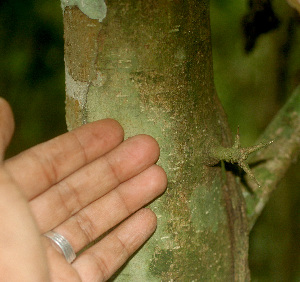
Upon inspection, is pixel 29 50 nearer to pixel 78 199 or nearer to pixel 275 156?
pixel 78 199

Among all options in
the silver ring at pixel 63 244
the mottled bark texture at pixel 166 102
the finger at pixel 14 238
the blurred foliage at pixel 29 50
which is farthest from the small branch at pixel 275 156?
the blurred foliage at pixel 29 50

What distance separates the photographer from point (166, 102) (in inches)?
32.3

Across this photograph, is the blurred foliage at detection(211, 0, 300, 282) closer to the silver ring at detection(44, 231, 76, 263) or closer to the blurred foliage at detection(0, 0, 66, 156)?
the blurred foliage at detection(0, 0, 66, 156)

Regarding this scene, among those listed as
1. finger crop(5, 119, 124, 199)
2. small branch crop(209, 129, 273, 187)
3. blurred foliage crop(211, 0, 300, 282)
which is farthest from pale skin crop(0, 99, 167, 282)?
blurred foliage crop(211, 0, 300, 282)

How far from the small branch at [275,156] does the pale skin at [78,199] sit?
1.16 feet

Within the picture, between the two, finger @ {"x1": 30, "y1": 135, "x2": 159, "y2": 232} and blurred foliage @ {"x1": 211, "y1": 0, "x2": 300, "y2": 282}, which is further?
blurred foliage @ {"x1": 211, "y1": 0, "x2": 300, "y2": 282}

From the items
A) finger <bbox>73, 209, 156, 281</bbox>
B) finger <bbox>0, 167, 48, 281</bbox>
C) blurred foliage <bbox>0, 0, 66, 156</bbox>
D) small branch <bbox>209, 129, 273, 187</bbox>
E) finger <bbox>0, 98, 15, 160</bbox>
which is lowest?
finger <bbox>73, 209, 156, 281</bbox>

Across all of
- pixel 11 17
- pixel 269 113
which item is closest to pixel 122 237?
pixel 269 113

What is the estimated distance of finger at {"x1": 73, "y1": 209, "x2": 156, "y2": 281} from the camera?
0.86 meters

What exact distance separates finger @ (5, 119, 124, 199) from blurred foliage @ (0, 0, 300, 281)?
1314mm

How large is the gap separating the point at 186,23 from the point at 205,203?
0.40 m

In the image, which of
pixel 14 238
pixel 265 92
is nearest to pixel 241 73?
pixel 265 92

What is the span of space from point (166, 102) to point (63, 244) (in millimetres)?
429

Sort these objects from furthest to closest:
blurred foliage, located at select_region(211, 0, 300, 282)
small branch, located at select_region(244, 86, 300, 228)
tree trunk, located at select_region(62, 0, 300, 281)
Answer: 1. blurred foliage, located at select_region(211, 0, 300, 282)
2. small branch, located at select_region(244, 86, 300, 228)
3. tree trunk, located at select_region(62, 0, 300, 281)
